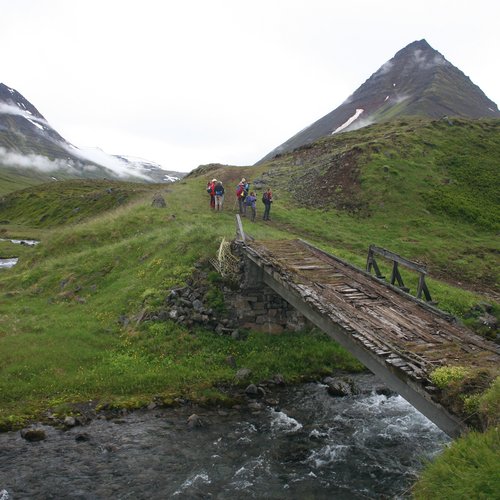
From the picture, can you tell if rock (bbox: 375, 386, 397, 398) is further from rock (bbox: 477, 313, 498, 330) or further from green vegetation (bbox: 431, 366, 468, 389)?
green vegetation (bbox: 431, 366, 468, 389)

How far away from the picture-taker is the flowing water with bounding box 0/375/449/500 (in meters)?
11.5

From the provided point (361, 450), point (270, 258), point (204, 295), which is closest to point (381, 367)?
point (361, 450)

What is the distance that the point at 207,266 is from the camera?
2359 cm

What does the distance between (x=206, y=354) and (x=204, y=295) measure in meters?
3.57

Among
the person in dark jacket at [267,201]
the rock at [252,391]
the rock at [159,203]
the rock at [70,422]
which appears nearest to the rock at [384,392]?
the rock at [252,391]

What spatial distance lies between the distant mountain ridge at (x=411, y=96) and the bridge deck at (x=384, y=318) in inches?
3821

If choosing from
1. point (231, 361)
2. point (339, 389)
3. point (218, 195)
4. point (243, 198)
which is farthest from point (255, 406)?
point (218, 195)

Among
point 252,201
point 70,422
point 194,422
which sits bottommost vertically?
point 70,422

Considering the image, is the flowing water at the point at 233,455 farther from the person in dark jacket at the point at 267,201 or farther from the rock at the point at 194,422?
the person in dark jacket at the point at 267,201

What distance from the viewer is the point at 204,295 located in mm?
21859

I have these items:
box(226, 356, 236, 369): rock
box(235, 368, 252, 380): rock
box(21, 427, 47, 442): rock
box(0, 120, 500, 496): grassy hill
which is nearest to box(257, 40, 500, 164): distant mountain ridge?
box(0, 120, 500, 496): grassy hill

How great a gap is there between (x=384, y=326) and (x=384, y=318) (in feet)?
2.32

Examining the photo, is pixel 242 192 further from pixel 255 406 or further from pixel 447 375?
pixel 447 375

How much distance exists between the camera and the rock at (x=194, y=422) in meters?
14.8
